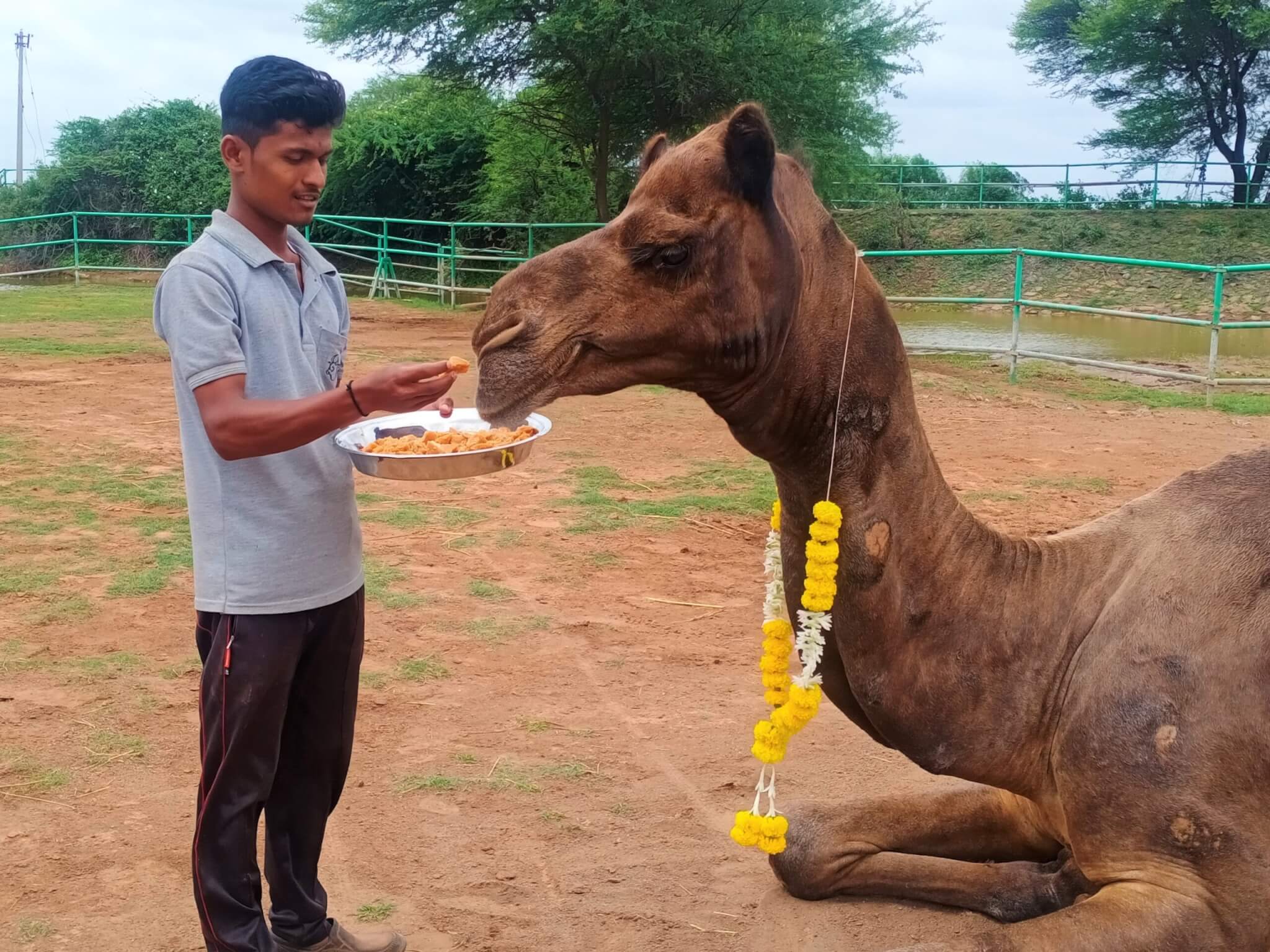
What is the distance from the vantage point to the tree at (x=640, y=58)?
21.1 m

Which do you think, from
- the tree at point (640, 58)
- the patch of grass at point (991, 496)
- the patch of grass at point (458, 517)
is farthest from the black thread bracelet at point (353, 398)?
the tree at point (640, 58)

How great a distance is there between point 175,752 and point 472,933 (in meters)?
1.72

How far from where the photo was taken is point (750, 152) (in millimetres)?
2553

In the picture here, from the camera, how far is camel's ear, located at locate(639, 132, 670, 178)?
291cm

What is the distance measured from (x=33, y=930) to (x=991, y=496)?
683 cm

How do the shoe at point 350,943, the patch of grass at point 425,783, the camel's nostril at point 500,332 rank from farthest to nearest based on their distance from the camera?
the patch of grass at point 425,783 → the shoe at point 350,943 → the camel's nostril at point 500,332

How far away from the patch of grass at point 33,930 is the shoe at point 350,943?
713mm

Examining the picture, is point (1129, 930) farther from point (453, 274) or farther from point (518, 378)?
point (453, 274)

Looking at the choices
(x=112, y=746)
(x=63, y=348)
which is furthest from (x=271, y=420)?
(x=63, y=348)

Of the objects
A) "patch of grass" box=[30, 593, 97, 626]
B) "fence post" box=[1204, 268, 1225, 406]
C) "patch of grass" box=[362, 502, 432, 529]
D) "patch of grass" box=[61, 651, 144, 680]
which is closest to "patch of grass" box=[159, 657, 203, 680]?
"patch of grass" box=[61, 651, 144, 680]

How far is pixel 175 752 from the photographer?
467 cm

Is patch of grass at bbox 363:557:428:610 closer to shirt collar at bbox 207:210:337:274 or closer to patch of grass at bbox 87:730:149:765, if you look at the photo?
patch of grass at bbox 87:730:149:765

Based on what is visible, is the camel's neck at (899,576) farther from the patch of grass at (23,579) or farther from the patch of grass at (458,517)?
the patch of grass at (458,517)

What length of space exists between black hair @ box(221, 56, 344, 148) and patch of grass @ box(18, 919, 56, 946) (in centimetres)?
229
